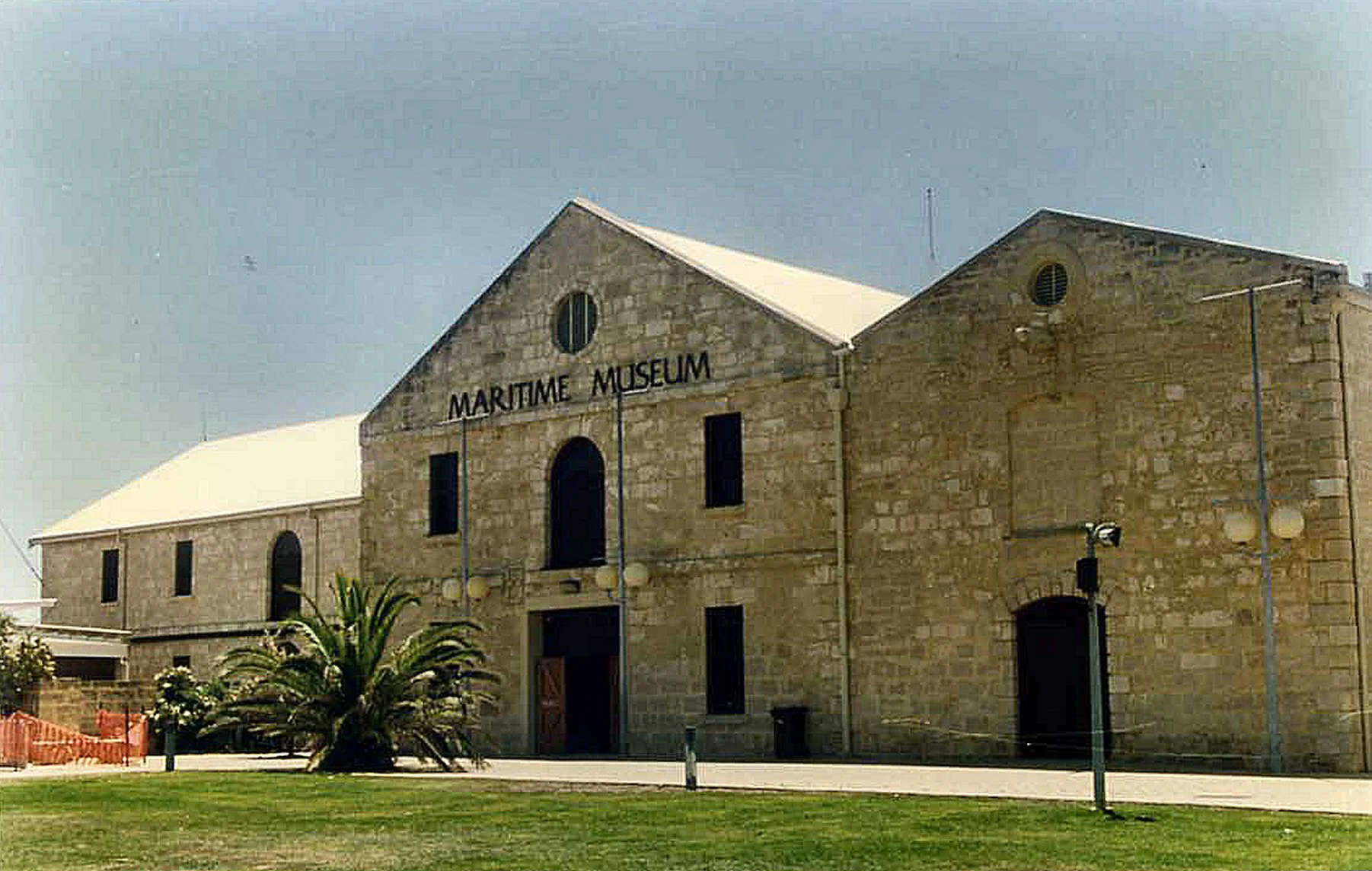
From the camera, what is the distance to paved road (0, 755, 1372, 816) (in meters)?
18.4

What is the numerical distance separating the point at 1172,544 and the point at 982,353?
419 cm

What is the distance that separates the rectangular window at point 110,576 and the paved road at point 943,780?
57.3 ft

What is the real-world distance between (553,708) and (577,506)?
371 centimetres

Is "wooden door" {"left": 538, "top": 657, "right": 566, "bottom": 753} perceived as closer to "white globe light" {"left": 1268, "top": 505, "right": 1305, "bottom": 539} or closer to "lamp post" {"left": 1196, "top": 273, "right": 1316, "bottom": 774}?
"lamp post" {"left": 1196, "top": 273, "right": 1316, "bottom": 774}

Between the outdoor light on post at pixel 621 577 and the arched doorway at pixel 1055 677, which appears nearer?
the arched doorway at pixel 1055 677

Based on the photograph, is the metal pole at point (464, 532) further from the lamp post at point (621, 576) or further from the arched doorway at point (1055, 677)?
the arched doorway at point (1055, 677)

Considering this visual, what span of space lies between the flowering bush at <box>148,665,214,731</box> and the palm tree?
7.92m

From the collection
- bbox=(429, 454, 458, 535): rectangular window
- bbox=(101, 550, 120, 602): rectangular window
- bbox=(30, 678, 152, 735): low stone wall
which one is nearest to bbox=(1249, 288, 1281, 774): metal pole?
bbox=(429, 454, 458, 535): rectangular window

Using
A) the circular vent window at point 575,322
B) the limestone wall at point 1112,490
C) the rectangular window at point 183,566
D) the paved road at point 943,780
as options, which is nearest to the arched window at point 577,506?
the circular vent window at point 575,322

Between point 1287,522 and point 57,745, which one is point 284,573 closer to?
point 57,745

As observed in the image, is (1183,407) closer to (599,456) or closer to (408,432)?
(599,456)

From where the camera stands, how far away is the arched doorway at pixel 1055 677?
83.0 feet

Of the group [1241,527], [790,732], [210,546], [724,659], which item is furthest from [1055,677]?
[210,546]

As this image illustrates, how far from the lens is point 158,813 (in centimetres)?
1881
